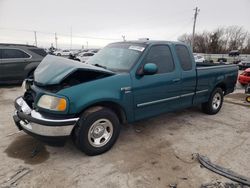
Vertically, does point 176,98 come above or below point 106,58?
below

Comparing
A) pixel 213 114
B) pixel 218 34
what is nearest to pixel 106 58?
pixel 213 114

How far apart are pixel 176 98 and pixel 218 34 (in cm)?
5485

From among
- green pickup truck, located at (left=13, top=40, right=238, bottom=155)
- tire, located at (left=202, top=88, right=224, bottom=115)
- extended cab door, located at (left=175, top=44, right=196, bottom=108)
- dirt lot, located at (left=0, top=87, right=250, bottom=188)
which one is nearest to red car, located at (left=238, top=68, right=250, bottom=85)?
tire, located at (left=202, top=88, right=224, bottom=115)

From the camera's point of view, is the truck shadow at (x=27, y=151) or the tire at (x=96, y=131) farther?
the truck shadow at (x=27, y=151)

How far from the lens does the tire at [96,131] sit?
9.72 ft

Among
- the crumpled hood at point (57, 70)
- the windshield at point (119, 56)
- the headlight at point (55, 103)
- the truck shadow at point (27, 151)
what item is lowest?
the truck shadow at point (27, 151)

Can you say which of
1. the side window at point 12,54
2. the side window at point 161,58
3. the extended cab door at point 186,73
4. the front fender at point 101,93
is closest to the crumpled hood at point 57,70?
the front fender at point 101,93

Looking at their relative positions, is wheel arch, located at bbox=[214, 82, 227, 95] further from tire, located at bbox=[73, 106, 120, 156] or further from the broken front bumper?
the broken front bumper

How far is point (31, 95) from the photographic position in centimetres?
340

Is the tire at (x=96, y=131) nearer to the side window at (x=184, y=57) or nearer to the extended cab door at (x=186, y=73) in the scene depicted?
the extended cab door at (x=186, y=73)

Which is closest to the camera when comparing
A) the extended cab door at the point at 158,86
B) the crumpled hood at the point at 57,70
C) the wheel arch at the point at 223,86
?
the crumpled hood at the point at 57,70

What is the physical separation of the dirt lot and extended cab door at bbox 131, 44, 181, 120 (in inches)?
22.8

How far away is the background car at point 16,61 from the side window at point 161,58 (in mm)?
6250

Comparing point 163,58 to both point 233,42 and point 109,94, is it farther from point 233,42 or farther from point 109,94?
point 233,42
